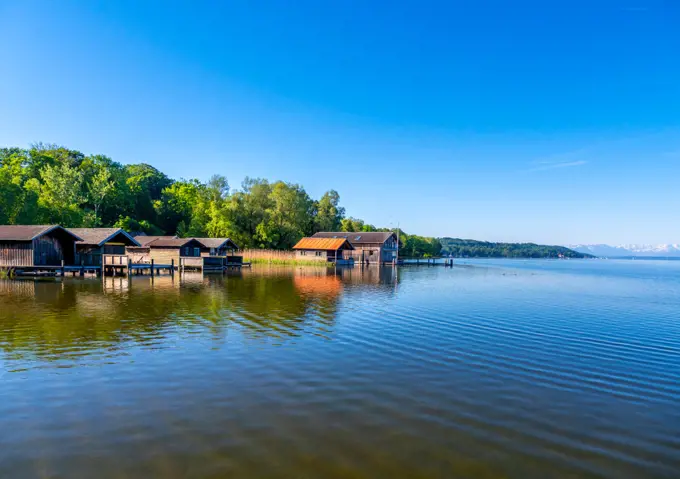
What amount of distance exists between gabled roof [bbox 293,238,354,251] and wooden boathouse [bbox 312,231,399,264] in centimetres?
301

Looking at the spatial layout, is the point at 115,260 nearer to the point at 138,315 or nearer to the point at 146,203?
the point at 138,315

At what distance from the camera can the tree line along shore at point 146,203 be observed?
64.1m

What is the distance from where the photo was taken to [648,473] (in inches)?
288

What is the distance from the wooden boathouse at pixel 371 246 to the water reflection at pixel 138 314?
49.3 m

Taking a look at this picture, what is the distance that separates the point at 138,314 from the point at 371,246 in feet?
214

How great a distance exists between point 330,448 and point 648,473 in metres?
5.79

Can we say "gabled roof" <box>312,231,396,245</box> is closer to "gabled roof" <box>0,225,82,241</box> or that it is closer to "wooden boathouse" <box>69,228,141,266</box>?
"wooden boathouse" <box>69,228,141,266</box>

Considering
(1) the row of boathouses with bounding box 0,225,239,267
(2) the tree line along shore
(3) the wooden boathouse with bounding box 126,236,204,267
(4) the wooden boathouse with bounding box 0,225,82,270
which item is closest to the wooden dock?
(3) the wooden boathouse with bounding box 126,236,204,267

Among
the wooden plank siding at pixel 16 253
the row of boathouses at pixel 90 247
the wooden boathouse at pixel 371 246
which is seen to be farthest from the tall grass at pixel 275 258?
the wooden plank siding at pixel 16 253

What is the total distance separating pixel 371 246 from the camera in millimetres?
84250

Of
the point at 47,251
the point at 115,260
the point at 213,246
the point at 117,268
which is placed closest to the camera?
the point at 47,251

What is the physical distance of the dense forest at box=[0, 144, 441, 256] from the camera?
6406cm

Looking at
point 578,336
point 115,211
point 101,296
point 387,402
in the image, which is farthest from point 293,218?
point 387,402

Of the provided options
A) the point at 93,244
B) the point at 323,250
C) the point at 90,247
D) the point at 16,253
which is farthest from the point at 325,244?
Result: the point at 16,253
